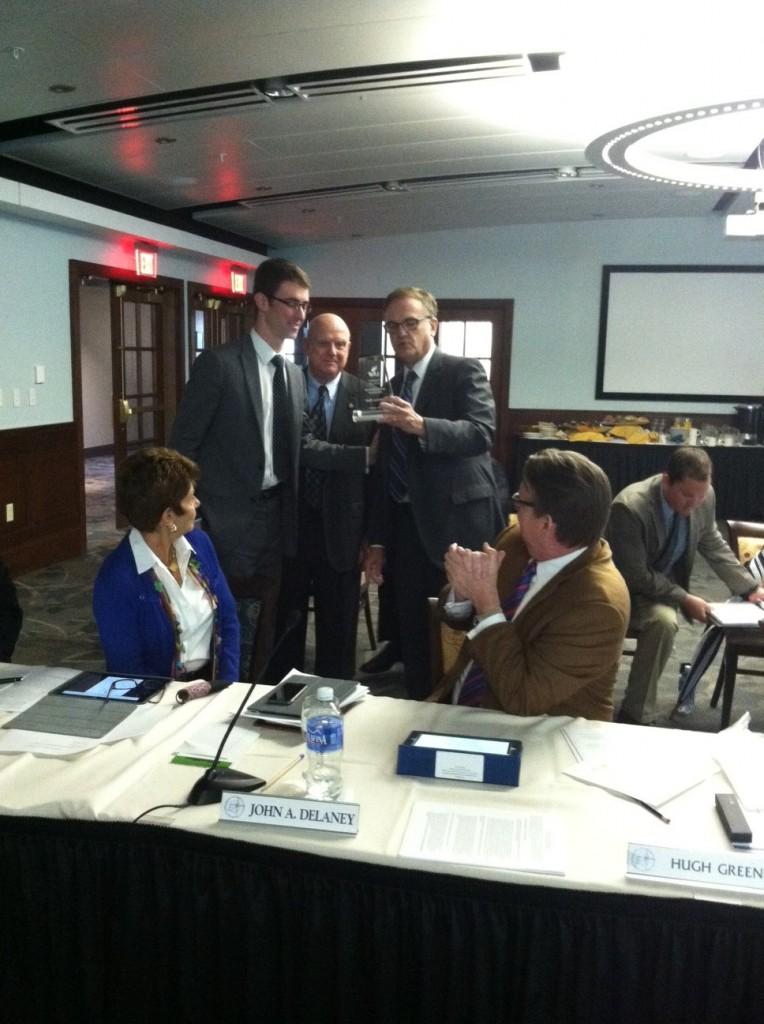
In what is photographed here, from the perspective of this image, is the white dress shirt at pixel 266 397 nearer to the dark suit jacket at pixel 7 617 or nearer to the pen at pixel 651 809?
the dark suit jacket at pixel 7 617

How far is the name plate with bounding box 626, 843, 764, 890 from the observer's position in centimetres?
113

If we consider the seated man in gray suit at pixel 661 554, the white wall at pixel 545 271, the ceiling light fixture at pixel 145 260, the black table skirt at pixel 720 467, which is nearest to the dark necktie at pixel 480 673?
the seated man in gray suit at pixel 661 554

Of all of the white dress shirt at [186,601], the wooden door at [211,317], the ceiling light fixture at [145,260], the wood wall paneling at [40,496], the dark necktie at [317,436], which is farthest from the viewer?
the wooden door at [211,317]

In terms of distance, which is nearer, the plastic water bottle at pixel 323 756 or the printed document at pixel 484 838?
the printed document at pixel 484 838

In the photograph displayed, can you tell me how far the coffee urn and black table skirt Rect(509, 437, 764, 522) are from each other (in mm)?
452

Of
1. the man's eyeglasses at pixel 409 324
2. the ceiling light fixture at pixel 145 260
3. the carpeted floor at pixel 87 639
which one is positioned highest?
the ceiling light fixture at pixel 145 260

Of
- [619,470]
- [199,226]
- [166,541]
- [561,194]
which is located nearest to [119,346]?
[199,226]

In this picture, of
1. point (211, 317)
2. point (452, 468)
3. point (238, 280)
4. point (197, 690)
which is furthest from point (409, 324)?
point (238, 280)

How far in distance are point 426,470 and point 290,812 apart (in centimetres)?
167

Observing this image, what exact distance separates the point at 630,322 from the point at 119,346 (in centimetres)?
488

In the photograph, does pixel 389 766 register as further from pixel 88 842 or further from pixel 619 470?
pixel 619 470

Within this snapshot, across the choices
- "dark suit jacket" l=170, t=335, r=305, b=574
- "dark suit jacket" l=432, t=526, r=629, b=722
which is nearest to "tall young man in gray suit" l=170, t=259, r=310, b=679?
"dark suit jacket" l=170, t=335, r=305, b=574

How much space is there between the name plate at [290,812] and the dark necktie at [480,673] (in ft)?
2.43

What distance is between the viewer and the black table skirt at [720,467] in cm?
721
